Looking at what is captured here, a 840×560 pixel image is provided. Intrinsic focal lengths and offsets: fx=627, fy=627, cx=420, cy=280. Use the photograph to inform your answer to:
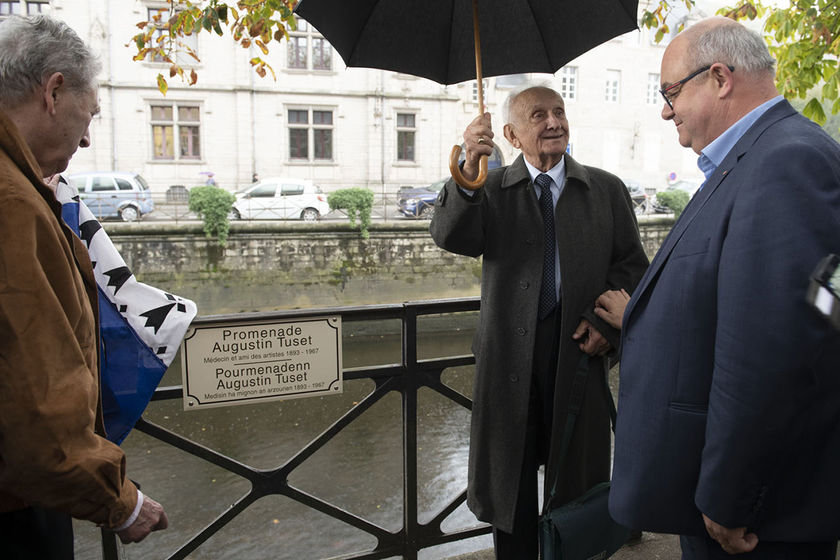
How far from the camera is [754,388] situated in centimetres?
120

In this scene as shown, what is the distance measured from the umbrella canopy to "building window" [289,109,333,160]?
74.7 feet

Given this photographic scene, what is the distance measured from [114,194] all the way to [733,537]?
17725mm

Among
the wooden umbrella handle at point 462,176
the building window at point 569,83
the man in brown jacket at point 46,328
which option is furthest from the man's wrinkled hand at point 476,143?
the building window at point 569,83

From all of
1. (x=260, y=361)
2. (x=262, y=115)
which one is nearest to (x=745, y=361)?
(x=260, y=361)

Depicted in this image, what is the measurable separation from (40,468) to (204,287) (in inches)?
569

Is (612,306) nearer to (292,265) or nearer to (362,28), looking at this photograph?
(362,28)

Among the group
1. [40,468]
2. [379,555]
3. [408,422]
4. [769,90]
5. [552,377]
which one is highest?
[769,90]

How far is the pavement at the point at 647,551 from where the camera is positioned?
98.3 inches

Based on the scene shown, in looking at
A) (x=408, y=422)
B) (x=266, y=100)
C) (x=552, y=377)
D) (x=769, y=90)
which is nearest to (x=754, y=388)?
(x=769, y=90)

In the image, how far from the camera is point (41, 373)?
1.01 metres

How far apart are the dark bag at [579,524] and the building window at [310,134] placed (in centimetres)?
2329

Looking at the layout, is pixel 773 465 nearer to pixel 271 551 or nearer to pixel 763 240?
pixel 763 240

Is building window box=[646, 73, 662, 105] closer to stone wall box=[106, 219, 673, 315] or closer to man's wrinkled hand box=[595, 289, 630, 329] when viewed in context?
stone wall box=[106, 219, 673, 315]

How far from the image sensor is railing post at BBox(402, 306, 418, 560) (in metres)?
2.34
